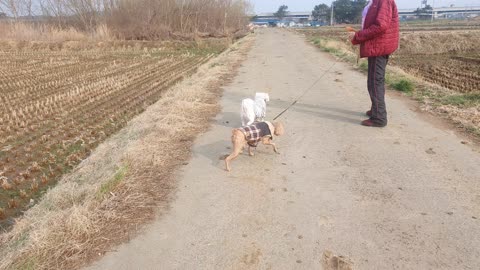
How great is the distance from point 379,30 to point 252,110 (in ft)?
7.31

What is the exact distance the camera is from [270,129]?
14.0 ft

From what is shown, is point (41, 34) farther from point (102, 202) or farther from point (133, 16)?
point (102, 202)

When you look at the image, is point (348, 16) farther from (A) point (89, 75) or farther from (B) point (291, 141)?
(B) point (291, 141)

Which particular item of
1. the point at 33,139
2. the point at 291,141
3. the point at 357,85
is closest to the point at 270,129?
the point at 291,141

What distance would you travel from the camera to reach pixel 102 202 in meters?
3.33

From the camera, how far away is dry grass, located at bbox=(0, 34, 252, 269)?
267cm

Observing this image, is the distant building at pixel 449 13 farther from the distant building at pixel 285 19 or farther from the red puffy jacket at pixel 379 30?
the red puffy jacket at pixel 379 30

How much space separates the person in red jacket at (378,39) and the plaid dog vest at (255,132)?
2.23 meters

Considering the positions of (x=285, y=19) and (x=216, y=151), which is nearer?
(x=216, y=151)

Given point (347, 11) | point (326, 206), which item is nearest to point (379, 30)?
point (326, 206)

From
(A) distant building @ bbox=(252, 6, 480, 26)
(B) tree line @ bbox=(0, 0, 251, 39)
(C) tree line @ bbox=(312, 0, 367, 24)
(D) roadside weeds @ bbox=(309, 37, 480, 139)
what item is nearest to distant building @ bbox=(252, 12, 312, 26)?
(A) distant building @ bbox=(252, 6, 480, 26)

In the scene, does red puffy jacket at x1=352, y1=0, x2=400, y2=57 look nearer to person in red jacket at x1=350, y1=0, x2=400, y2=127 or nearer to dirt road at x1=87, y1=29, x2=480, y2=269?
person in red jacket at x1=350, y1=0, x2=400, y2=127

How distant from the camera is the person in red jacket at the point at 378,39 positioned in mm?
5035

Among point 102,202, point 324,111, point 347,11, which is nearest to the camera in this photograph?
point 102,202
